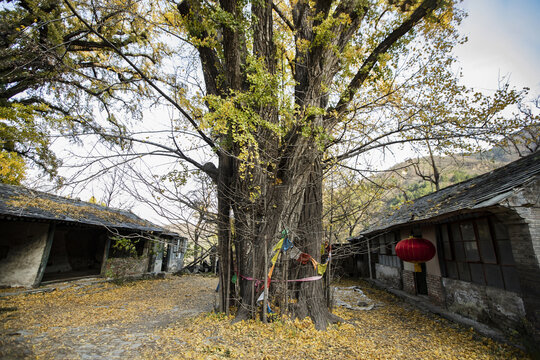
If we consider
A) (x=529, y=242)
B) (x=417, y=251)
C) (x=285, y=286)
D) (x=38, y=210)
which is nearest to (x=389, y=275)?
(x=417, y=251)

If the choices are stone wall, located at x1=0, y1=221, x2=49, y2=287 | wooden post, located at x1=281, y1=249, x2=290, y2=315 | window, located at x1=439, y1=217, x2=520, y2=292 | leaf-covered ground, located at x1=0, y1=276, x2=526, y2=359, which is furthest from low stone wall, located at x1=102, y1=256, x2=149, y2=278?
window, located at x1=439, y1=217, x2=520, y2=292

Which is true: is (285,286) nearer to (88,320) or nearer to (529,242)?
(529,242)

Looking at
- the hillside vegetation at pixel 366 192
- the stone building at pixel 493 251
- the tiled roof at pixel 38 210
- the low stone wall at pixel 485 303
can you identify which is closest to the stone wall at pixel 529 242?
the stone building at pixel 493 251

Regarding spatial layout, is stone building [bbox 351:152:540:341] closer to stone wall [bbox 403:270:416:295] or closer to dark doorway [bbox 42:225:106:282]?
stone wall [bbox 403:270:416:295]

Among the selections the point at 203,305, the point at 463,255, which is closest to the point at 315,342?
the point at 203,305

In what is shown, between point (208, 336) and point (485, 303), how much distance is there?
643 centimetres

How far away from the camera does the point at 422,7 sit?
5.87 m

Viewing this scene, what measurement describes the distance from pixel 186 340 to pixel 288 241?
2.58m

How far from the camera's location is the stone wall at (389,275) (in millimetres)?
11367

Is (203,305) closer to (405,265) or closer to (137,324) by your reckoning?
(137,324)

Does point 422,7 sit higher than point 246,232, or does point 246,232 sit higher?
point 422,7

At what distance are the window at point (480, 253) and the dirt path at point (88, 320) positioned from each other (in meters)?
7.22

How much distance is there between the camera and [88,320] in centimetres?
615

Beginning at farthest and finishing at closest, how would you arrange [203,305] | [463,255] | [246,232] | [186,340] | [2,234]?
[2,234] → [203,305] → [463,255] → [246,232] → [186,340]
